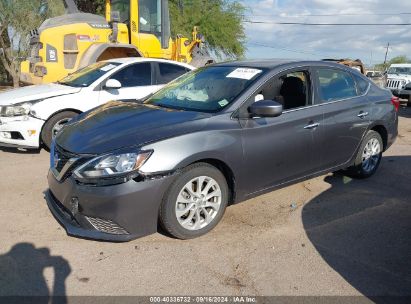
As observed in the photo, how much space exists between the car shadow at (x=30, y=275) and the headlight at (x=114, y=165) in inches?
29.1

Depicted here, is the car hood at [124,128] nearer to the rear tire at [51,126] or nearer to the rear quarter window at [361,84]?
the rear tire at [51,126]

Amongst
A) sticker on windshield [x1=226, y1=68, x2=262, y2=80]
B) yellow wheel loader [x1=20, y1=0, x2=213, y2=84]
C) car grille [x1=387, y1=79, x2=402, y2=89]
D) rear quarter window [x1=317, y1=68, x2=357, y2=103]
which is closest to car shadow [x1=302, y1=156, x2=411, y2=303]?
rear quarter window [x1=317, y1=68, x2=357, y2=103]

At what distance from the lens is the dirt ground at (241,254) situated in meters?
2.98

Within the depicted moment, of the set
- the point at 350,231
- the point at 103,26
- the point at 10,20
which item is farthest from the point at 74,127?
the point at 10,20

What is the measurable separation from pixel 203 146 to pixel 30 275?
66.6 inches

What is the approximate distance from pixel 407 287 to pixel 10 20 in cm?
2257

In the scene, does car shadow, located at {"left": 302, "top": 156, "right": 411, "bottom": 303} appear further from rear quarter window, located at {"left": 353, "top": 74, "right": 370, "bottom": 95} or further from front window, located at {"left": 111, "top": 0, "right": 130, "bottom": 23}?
front window, located at {"left": 111, "top": 0, "right": 130, "bottom": 23}

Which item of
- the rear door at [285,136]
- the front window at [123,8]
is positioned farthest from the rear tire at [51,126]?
the front window at [123,8]

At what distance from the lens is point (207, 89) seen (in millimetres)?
4332

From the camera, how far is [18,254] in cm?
333

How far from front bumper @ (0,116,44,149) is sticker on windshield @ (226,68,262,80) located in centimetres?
330

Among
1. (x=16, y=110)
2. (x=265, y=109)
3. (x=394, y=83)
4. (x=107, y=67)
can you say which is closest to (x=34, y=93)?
(x=16, y=110)

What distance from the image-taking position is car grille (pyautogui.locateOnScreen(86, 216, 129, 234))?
326cm

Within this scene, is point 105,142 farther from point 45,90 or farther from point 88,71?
point 88,71
